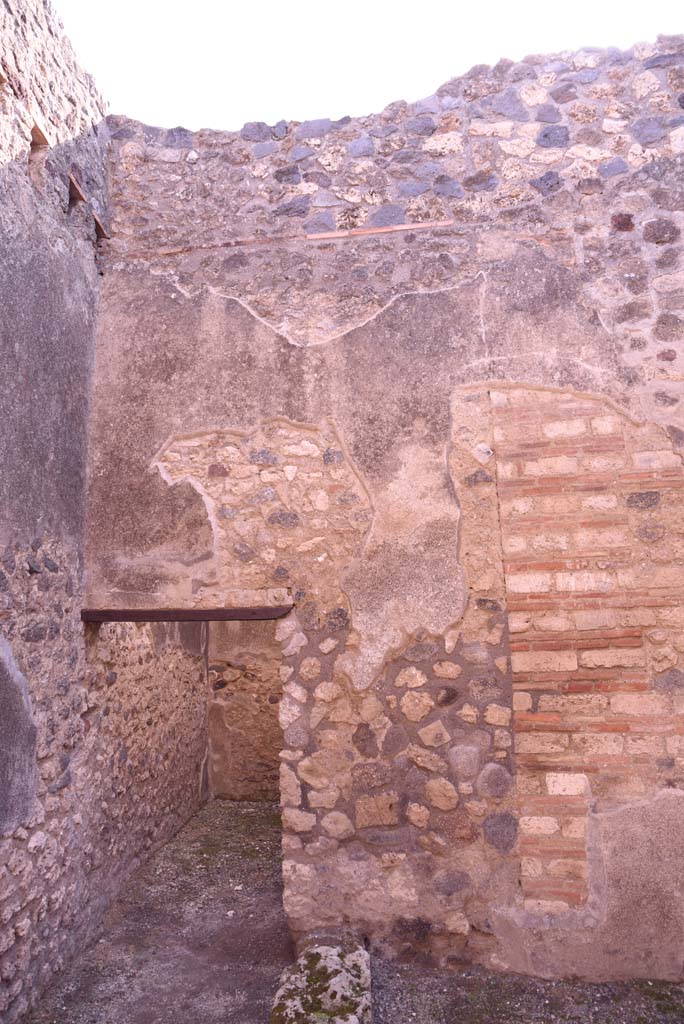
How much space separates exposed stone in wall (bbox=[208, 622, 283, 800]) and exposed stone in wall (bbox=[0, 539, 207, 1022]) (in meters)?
1.38

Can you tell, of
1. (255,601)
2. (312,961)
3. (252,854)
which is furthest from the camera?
A: (252,854)

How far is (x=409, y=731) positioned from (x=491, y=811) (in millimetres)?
459

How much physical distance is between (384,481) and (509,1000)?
2126mm

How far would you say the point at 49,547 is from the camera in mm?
3146

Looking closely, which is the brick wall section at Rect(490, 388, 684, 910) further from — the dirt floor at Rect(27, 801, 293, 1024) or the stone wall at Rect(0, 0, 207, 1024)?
the stone wall at Rect(0, 0, 207, 1024)

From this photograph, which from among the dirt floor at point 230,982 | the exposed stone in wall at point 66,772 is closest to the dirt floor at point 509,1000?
the dirt floor at point 230,982

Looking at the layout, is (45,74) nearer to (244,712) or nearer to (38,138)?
(38,138)

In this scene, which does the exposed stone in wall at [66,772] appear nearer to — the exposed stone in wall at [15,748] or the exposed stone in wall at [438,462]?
the exposed stone in wall at [15,748]

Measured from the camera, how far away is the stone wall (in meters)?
2.83

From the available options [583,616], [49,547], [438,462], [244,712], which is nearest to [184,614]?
[49,547]

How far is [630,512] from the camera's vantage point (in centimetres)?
312

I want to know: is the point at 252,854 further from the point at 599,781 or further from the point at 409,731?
the point at 599,781

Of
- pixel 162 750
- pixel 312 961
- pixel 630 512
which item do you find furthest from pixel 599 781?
pixel 162 750

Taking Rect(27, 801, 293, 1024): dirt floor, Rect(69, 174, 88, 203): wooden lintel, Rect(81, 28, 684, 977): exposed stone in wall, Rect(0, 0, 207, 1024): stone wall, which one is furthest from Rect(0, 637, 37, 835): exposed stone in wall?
Rect(69, 174, 88, 203): wooden lintel
